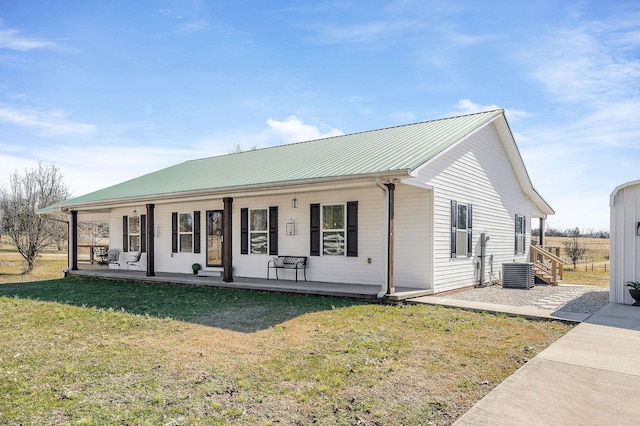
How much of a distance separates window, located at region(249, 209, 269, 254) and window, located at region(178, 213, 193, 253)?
273cm

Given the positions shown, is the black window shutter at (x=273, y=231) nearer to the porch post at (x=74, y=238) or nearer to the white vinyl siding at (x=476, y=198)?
the white vinyl siding at (x=476, y=198)

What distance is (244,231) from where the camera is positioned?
13.6 m

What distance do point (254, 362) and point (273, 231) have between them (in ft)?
26.2

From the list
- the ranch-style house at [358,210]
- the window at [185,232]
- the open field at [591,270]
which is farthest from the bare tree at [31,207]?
the open field at [591,270]

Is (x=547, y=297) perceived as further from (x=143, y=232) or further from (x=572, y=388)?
(x=143, y=232)

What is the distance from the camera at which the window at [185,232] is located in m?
15.0

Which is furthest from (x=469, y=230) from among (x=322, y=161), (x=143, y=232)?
(x=143, y=232)

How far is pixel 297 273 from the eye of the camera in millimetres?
12547

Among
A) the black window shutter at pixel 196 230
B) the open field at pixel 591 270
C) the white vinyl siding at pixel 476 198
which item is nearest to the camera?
the white vinyl siding at pixel 476 198

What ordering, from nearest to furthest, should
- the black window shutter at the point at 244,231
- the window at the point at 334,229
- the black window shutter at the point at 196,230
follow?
the window at the point at 334,229 → the black window shutter at the point at 244,231 → the black window shutter at the point at 196,230

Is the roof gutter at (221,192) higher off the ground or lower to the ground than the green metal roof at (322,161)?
lower

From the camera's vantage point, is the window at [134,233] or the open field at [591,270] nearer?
the open field at [591,270]

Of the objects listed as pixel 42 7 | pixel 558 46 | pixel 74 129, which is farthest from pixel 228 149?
pixel 558 46

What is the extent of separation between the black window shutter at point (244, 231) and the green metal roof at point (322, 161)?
1.21 meters
